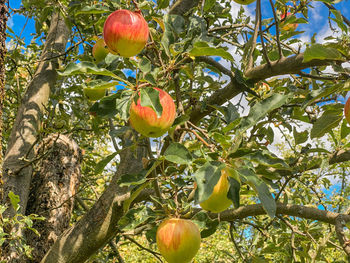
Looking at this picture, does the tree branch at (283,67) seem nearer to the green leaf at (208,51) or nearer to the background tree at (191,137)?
the background tree at (191,137)

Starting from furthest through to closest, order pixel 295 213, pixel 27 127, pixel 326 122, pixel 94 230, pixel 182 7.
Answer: pixel 27 127 < pixel 182 7 < pixel 94 230 < pixel 295 213 < pixel 326 122

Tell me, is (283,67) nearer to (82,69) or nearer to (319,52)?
(319,52)

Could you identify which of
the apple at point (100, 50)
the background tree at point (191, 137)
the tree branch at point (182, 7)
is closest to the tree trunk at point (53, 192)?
the background tree at point (191, 137)

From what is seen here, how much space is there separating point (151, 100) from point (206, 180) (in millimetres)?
316

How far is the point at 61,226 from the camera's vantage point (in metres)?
3.02

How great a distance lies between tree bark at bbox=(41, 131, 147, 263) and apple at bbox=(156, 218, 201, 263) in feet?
2.55

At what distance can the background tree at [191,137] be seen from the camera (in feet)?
3.90

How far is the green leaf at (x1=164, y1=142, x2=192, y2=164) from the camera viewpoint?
44.4 inches

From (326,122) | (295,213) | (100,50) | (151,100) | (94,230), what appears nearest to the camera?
(151,100)

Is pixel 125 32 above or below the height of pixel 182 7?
below

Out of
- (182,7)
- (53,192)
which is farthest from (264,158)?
(53,192)

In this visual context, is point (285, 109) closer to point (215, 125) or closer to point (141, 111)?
point (215, 125)

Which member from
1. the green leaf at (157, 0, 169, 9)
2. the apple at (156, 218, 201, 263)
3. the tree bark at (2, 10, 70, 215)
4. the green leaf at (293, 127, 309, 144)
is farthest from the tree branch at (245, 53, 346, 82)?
the tree bark at (2, 10, 70, 215)

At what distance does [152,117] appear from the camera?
124cm
